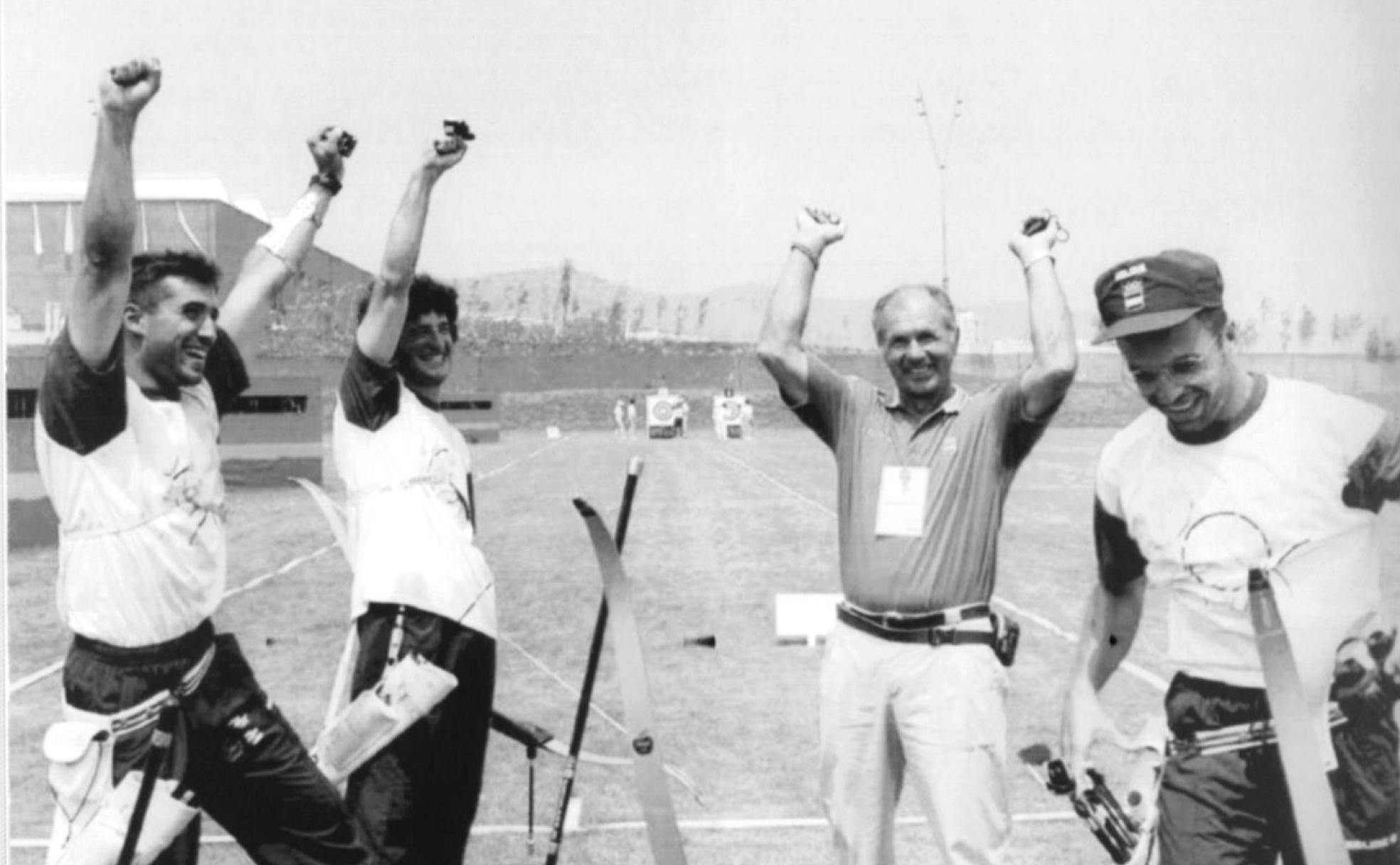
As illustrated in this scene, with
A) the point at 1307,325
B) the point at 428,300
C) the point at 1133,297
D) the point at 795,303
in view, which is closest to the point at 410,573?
the point at 428,300

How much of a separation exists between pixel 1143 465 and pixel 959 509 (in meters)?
0.36

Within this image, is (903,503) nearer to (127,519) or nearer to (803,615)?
(803,615)

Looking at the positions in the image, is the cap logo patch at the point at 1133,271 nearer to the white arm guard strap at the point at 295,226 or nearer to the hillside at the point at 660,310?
the hillside at the point at 660,310

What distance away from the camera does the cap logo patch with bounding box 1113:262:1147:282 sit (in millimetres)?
2564

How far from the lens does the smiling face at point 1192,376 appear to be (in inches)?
98.5

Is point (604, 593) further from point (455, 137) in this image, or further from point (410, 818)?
point (455, 137)

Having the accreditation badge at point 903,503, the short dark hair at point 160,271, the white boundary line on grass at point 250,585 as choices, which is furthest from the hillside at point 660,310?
the short dark hair at point 160,271

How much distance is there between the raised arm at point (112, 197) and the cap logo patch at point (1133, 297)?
1.72m

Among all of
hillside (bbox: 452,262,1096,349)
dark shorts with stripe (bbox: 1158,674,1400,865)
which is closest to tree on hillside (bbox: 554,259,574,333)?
hillside (bbox: 452,262,1096,349)

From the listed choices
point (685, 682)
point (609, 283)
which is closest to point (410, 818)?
point (685, 682)

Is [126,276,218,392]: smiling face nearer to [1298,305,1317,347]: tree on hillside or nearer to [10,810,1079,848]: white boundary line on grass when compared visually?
[10,810,1079,848]: white boundary line on grass

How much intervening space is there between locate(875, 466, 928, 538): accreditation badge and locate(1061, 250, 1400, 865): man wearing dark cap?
40 cm

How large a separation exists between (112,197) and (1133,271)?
1.77m

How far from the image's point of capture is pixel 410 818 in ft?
8.80
